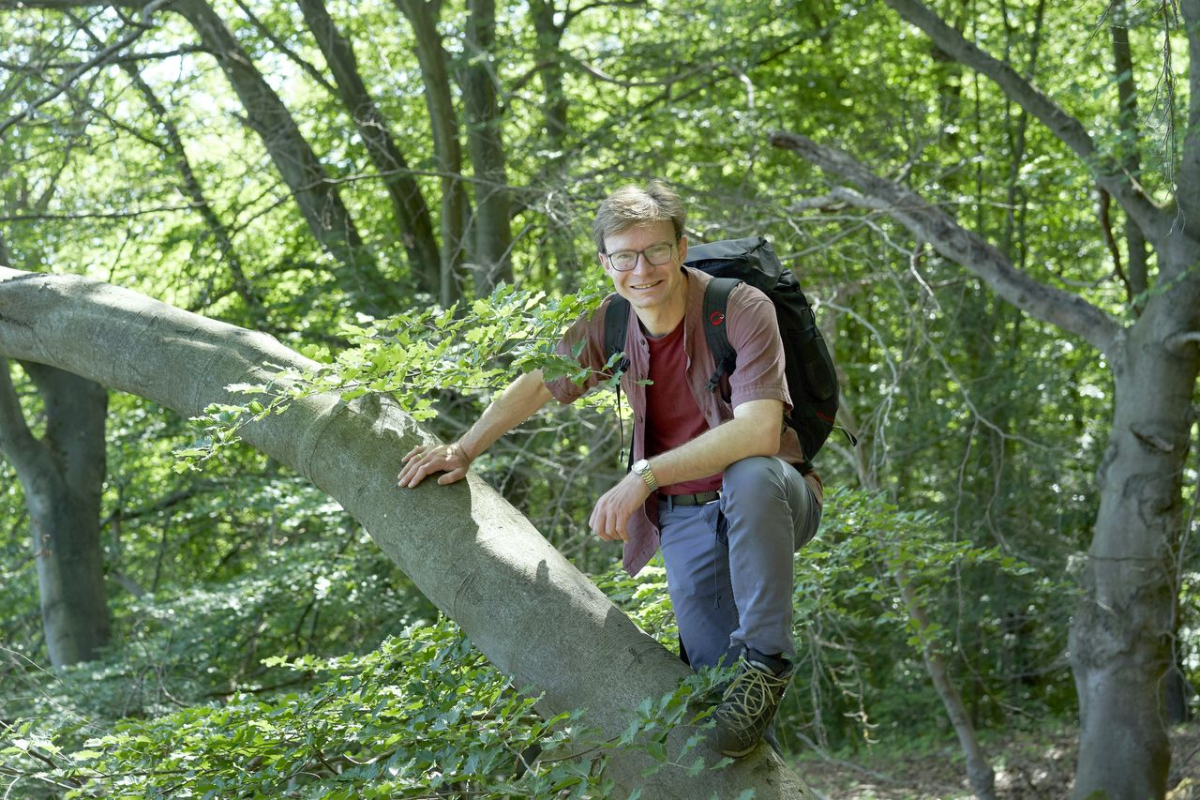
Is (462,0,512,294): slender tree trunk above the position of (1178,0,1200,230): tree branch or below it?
above

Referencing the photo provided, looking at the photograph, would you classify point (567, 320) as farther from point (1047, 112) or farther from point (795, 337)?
point (1047, 112)

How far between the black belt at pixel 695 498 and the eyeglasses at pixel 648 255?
56 centimetres

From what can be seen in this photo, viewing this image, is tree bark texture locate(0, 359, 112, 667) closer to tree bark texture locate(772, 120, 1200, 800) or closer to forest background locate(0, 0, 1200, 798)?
forest background locate(0, 0, 1200, 798)

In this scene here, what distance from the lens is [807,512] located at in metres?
2.67

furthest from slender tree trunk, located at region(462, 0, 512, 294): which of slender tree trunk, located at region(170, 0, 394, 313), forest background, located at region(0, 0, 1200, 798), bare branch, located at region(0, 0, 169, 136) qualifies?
bare branch, located at region(0, 0, 169, 136)

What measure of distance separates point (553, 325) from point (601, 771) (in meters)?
1.10

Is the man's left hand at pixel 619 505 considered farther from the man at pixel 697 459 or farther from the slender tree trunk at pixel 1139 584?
the slender tree trunk at pixel 1139 584

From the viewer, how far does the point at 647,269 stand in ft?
8.77

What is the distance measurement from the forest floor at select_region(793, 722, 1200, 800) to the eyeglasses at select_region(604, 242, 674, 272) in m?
5.67

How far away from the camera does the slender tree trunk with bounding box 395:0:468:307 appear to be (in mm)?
8055

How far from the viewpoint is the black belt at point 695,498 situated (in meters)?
2.81

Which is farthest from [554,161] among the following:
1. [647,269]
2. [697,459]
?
[697,459]

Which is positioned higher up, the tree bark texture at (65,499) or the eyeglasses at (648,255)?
the tree bark texture at (65,499)

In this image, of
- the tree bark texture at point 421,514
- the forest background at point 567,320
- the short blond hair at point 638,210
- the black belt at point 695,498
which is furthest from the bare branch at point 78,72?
the black belt at point 695,498
